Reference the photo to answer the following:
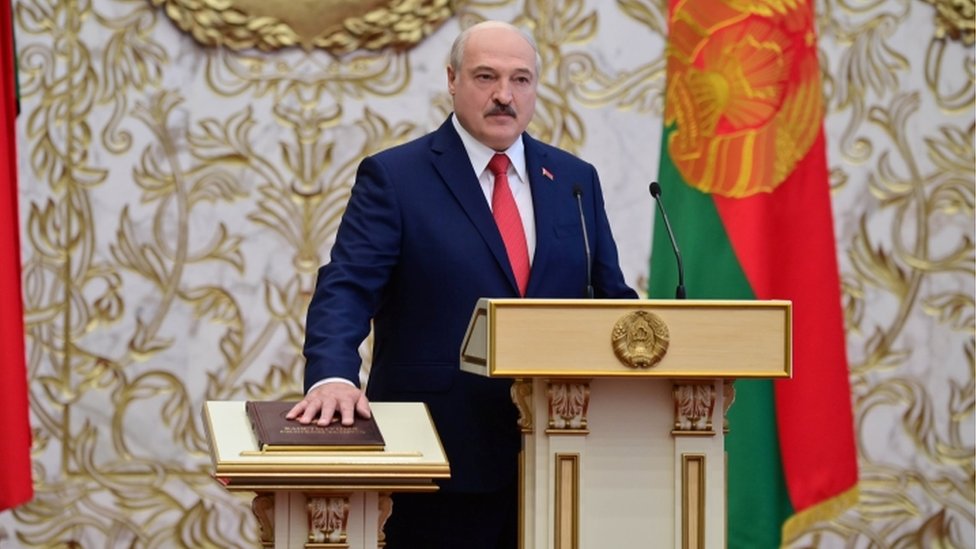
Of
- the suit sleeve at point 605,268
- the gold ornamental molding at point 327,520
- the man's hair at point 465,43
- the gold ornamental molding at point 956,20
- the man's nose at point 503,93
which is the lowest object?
the gold ornamental molding at point 327,520

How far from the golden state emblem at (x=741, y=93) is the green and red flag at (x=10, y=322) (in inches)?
75.1

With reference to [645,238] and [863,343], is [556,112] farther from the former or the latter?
[863,343]

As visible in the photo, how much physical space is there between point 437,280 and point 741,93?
1.87 meters

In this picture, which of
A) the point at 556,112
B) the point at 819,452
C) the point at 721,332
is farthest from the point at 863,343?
the point at 721,332

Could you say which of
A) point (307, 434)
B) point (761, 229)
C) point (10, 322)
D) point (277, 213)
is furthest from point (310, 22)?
point (307, 434)

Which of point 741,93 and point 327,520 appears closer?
point 327,520

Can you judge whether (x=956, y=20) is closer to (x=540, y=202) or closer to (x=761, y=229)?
(x=761, y=229)

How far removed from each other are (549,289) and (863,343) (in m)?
2.08

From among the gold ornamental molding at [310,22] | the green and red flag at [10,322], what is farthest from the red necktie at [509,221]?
the gold ornamental molding at [310,22]

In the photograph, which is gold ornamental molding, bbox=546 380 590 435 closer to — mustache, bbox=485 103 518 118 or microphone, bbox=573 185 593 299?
microphone, bbox=573 185 593 299

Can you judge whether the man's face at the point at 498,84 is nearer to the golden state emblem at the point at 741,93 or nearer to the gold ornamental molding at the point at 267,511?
the gold ornamental molding at the point at 267,511

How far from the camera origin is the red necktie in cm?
279

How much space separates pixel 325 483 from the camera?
2262 mm

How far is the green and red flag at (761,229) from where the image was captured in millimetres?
4367
